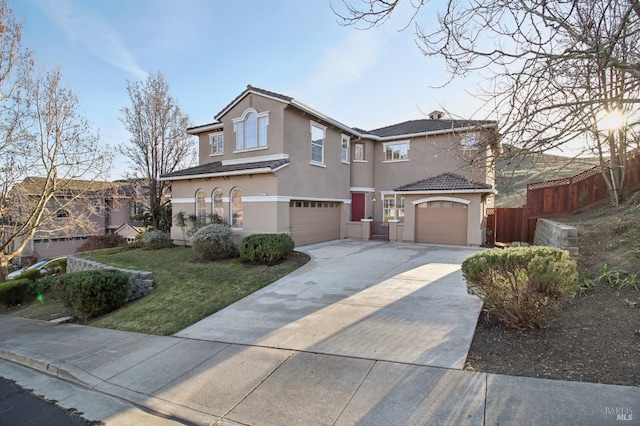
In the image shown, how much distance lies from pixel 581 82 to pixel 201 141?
19.5 metres

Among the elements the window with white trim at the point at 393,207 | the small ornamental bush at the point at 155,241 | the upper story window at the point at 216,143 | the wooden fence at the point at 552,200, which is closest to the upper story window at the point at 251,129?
the upper story window at the point at 216,143

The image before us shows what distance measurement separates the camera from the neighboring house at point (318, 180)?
1532 cm

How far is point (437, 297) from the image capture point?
24.5 ft

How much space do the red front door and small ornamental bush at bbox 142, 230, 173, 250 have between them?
10.6m

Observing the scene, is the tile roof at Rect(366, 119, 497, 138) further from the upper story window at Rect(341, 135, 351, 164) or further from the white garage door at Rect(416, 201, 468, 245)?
the white garage door at Rect(416, 201, 468, 245)

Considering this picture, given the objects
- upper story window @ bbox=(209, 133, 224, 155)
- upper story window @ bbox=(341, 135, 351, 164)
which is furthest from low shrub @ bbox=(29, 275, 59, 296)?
upper story window @ bbox=(341, 135, 351, 164)

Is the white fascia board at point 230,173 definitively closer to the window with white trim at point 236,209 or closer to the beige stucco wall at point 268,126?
the window with white trim at point 236,209

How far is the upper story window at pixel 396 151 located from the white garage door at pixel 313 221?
4.77m

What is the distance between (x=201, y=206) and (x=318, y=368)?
14.7m

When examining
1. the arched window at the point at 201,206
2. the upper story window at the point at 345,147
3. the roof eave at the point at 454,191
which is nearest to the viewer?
the roof eave at the point at 454,191

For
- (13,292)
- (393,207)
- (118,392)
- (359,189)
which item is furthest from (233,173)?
(118,392)

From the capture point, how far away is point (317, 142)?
17.4 metres

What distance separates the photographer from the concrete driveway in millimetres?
5164

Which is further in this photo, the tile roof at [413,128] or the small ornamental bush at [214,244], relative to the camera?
the tile roof at [413,128]
